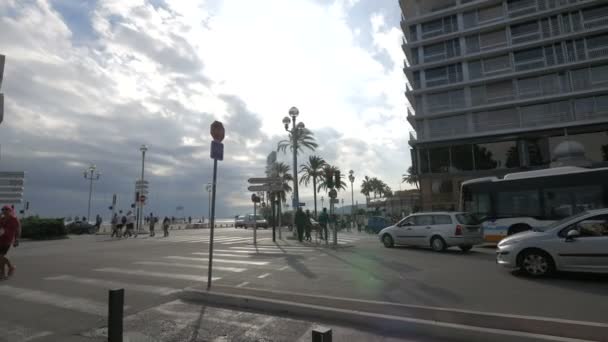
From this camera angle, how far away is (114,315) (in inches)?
150

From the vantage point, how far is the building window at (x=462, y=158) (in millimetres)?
37656

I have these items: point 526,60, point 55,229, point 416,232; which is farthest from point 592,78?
point 55,229

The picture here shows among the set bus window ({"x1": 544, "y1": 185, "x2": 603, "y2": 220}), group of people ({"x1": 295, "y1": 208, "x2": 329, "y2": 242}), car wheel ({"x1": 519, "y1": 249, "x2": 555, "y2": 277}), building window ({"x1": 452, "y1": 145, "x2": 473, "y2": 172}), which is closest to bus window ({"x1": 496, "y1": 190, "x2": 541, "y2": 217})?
bus window ({"x1": 544, "y1": 185, "x2": 603, "y2": 220})

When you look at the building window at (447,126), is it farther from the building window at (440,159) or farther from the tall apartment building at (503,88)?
the building window at (440,159)

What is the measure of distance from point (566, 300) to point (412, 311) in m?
3.10

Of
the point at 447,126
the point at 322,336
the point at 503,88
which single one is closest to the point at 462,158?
the point at 447,126

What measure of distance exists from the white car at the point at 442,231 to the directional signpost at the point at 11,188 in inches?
880

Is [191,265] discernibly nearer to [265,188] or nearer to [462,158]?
[265,188]

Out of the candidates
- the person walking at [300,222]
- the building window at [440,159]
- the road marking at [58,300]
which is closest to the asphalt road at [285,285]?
the road marking at [58,300]

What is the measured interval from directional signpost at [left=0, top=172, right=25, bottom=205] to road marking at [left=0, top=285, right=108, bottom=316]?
17537 mm

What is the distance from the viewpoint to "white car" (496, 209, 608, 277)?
7.21 meters

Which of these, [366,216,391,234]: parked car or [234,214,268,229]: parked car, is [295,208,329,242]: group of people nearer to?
[366,216,391,234]: parked car

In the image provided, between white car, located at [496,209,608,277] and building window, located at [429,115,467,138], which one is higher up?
building window, located at [429,115,467,138]

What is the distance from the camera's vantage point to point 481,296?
6.18m
